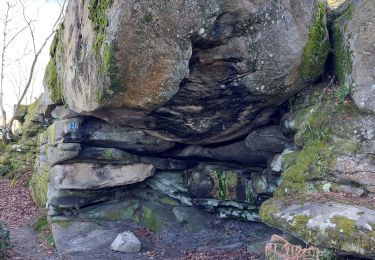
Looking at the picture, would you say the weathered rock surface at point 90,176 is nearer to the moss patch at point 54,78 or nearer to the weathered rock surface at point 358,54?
the moss patch at point 54,78

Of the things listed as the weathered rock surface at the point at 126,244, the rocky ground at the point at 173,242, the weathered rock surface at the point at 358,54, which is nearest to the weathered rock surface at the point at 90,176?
the rocky ground at the point at 173,242

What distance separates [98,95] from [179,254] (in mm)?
4318

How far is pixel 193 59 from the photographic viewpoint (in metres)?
8.10

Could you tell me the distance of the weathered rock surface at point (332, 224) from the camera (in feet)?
18.4

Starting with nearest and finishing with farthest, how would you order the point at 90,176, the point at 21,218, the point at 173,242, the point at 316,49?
the point at 316,49, the point at 173,242, the point at 90,176, the point at 21,218

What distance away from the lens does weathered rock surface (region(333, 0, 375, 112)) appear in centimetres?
743

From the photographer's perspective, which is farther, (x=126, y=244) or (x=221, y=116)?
(x=126, y=244)

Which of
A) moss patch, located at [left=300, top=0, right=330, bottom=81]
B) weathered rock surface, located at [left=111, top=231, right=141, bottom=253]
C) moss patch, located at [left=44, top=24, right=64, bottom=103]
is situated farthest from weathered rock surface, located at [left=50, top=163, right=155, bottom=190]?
moss patch, located at [left=300, top=0, right=330, bottom=81]

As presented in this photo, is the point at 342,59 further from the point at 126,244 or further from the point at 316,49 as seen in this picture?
the point at 126,244

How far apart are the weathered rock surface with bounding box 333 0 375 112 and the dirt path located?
756cm

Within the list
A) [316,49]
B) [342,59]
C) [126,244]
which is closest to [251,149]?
[316,49]

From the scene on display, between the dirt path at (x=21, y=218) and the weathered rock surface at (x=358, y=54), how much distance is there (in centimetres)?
756

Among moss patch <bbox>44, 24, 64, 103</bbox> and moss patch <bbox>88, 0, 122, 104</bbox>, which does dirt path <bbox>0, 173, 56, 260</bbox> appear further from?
moss patch <bbox>88, 0, 122, 104</bbox>

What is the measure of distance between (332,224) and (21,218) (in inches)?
396
